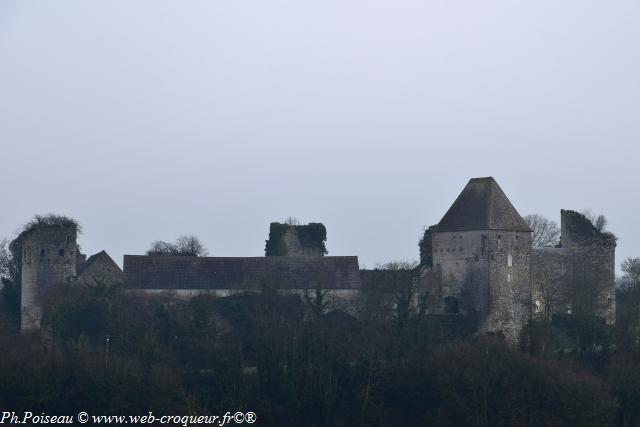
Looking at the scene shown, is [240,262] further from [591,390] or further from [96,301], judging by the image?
[591,390]

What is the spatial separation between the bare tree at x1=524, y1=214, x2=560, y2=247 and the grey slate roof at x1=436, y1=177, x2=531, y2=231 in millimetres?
16152

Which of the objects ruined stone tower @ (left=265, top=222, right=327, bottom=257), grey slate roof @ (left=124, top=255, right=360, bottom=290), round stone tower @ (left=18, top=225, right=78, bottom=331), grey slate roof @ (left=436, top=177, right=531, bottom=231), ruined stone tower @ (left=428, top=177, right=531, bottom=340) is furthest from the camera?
ruined stone tower @ (left=265, top=222, right=327, bottom=257)

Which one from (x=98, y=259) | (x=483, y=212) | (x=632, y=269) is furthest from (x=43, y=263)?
(x=632, y=269)

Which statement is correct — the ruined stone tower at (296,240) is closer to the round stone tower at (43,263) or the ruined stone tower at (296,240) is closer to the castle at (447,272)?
the castle at (447,272)

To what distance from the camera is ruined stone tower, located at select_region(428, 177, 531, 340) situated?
223ft

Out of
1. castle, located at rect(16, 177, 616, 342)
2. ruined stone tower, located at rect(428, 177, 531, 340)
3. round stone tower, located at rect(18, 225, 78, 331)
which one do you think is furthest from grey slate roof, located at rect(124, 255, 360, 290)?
ruined stone tower, located at rect(428, 177, 531, 340)

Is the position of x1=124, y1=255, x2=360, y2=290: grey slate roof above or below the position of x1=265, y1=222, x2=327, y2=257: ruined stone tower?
below

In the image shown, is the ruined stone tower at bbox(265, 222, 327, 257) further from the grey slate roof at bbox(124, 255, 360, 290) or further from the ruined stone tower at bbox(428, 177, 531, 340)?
the ruined stone tower at bbox(428, 177, 531, 340)

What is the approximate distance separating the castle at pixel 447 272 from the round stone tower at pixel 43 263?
0.11ft

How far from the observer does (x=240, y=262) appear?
7006 centimetres

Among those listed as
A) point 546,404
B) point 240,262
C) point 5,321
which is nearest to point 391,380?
point 546,404

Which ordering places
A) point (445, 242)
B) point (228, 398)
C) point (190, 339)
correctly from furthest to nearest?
1. point (445, 242)
2. point (190, 339)
3. point (228, 398)

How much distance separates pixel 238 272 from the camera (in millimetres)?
69312

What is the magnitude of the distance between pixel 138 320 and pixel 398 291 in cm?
946
